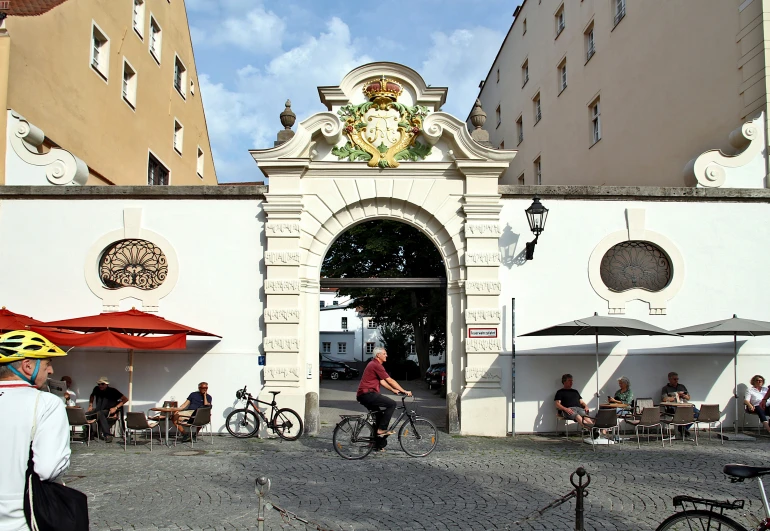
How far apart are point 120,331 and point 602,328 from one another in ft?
28.5

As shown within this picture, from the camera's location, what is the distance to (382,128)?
13516mm

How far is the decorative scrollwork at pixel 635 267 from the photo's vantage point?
43.7 feet

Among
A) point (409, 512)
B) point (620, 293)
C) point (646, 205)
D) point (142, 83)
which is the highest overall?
point (142, 83)

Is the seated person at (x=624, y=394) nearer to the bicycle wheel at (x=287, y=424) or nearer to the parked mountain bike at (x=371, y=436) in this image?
the parked mountain bike at (x=371, y=436)

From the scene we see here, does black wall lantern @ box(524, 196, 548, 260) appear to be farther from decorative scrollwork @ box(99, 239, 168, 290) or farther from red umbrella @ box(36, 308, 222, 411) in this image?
decorative scrollwork @ box(99, 239, 168, 290)

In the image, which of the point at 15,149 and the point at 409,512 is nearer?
the point at 409,512

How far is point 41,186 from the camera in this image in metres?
13.3

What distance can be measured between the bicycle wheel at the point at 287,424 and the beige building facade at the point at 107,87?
7.42m

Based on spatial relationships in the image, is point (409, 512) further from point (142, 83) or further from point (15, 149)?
point (142, 83)

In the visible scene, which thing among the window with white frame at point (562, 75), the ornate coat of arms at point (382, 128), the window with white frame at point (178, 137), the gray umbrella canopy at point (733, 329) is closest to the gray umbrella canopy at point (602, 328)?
the gray umbrella canopy at point (733, 329)

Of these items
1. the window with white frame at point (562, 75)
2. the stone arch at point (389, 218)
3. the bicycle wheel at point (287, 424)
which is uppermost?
the window with white frame at point (562, 75)

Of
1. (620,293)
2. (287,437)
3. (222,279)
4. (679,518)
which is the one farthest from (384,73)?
(679,518)

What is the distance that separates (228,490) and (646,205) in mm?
9715

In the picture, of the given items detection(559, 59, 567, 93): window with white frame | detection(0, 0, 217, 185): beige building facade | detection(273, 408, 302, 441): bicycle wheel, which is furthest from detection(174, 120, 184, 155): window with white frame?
detection(273, 408, 302, 441): bicycle wheel
